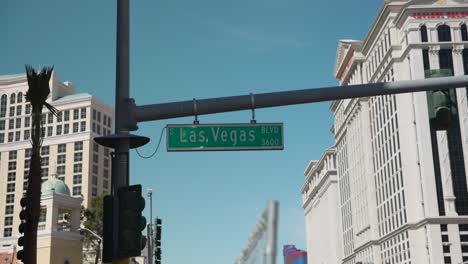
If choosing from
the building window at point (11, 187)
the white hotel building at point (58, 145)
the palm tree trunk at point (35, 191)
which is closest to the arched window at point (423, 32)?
the white hotel building at point (58, 145)

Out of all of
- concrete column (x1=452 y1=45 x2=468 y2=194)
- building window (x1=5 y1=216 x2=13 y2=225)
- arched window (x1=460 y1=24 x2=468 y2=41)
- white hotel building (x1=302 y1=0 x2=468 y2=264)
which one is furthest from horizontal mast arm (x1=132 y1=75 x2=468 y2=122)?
building window (x1=5 y1=216 x2=13 y2=225)

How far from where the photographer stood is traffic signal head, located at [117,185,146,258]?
1041 centimetres

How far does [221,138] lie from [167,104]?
49.7 inches

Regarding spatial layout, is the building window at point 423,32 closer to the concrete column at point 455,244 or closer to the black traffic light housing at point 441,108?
the concrete column at point 455,244

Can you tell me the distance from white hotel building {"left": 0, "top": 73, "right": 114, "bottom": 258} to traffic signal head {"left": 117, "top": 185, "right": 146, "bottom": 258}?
134488 mm

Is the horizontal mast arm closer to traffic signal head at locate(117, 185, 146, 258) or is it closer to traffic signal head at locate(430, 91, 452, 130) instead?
traffic signal head at locate(430, 91, 452, 130)

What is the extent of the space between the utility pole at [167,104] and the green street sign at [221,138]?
0.53 meters

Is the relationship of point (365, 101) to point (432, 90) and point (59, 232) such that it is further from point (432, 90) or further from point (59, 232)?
point (432, 90)

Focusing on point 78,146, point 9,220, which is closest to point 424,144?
point 78,146

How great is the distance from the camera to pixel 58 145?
14812cm

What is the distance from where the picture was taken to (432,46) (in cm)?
9344

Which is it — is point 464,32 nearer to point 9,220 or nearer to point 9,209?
point 9,220

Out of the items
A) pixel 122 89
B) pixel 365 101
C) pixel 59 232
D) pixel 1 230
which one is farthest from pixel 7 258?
pixel 1 230

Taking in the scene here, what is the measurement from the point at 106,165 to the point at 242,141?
461 ft
